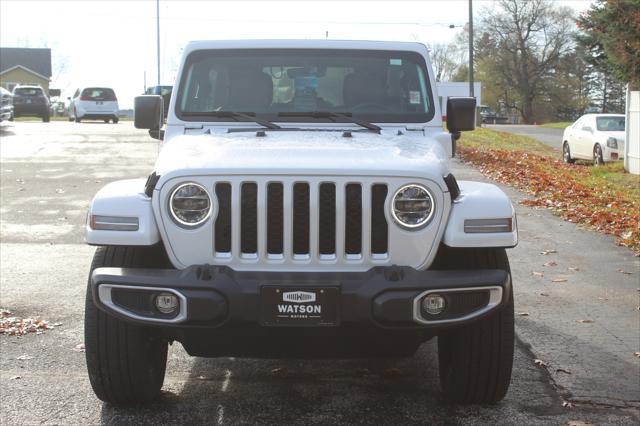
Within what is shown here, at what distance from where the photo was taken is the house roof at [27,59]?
91375mm

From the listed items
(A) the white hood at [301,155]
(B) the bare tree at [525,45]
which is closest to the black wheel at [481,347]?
(A) the white hood at [301,155]

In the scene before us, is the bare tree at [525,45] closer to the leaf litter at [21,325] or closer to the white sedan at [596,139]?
the white sedan at [596,139]

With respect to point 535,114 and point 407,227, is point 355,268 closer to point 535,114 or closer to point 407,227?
point 407,227

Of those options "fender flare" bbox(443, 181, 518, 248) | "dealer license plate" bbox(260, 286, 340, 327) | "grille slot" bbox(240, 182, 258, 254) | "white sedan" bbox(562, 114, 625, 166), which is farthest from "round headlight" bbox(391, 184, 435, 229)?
"white sedan" bbox(562, 114, 625, 166)

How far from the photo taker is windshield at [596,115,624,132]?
70.1 feet

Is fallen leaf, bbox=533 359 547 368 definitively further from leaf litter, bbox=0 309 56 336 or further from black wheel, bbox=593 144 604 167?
black wheel, bbox=593 144 604 167

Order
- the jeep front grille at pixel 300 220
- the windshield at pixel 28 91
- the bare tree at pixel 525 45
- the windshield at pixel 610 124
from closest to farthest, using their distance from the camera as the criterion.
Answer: the jeep front grille at pixel 300 220
the windshield at pixel 610 124
the windshield at pixel 28 91
the bare tree at pixel 525 45

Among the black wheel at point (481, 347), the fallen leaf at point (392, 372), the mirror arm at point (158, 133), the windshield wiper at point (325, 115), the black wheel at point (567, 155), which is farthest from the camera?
the black wheel at point (567, 155)

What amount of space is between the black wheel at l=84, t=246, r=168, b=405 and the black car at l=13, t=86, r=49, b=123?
3701 cm

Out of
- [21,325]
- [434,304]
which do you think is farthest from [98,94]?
[434,304]

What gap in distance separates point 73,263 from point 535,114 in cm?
8256

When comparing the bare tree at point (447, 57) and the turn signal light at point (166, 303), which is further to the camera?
the bare tree at point (447, 57)

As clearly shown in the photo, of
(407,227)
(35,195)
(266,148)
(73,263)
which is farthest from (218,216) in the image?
(35,195)

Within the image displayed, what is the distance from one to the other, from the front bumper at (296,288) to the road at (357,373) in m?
0.68
